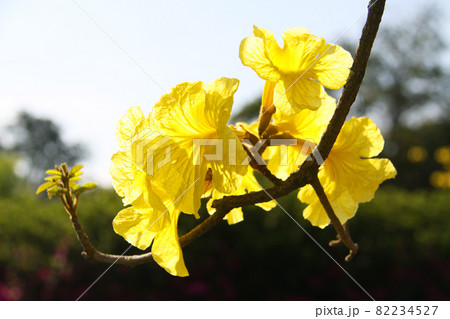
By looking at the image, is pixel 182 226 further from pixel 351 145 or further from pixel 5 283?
pixel 351 145

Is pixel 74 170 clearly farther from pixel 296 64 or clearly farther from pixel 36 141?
pixel 36 141

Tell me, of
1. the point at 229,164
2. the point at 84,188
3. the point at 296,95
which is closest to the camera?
the point at 229,164

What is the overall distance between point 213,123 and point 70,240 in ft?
11.3

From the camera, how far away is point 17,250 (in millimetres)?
3941

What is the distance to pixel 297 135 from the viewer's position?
3.04 feet

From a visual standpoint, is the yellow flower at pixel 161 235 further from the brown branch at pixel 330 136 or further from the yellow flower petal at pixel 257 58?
the yellow flower petal at pixel 257 58

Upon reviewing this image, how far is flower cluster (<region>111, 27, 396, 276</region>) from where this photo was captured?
71 centimetres

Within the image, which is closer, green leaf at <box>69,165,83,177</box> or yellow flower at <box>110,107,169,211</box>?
yellow flower at <box>110,107,169,211</box>

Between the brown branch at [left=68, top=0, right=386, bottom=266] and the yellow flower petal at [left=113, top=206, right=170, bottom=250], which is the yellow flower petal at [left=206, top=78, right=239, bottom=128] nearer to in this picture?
the brown branch at [left=68, top=0, right=386, bottom=266]

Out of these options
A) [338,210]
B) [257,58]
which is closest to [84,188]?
[257,58]

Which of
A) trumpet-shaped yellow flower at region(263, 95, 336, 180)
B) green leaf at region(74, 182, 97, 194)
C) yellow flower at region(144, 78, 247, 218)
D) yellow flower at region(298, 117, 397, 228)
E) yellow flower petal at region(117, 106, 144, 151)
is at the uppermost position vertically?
yellow flower petal at region(117, 106, 144, 151)

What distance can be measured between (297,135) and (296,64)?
0.17m

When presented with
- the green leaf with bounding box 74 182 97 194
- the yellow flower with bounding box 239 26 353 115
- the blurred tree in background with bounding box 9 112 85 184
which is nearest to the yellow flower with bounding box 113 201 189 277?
the green leaf with bounding box 74 182 97 194

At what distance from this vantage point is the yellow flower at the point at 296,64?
31.2 inches
